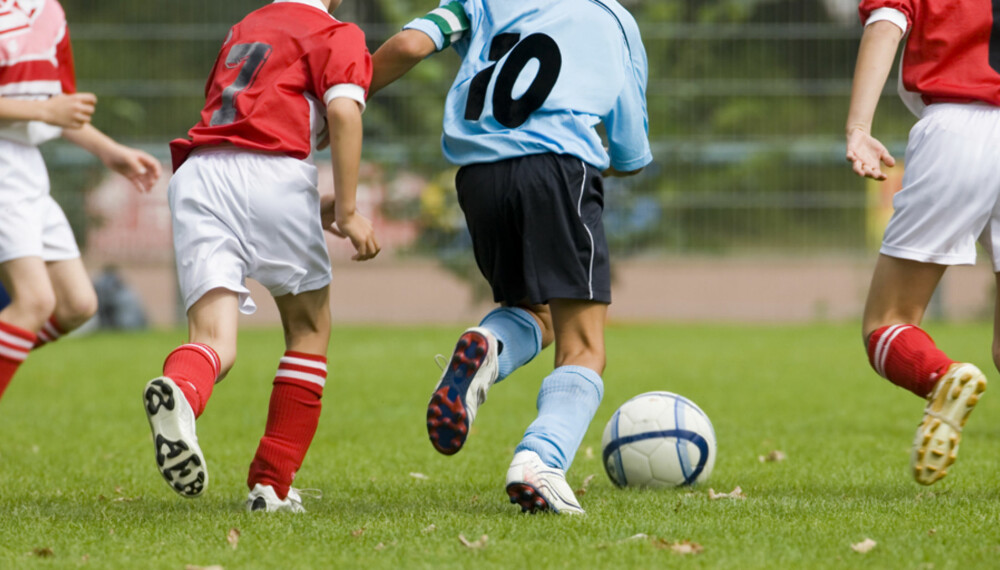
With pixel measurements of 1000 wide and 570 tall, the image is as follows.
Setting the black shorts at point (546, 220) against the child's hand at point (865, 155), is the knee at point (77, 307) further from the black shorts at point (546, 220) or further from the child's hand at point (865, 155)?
the child's hand at point (865, 155)

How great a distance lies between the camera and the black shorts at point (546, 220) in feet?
12.0

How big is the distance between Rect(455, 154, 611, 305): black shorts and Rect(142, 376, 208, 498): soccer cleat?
104 centimetres

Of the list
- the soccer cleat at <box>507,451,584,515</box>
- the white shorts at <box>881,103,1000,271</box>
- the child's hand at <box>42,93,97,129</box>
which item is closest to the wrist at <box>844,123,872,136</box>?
the white shorts at <box>881,103,1000,271</box>

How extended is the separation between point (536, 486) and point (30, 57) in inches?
91.6

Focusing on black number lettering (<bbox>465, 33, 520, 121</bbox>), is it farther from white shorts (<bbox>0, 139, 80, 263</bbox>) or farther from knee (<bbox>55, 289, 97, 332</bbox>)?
knee (<bbox>55, 289, 97, 332</bbox>)

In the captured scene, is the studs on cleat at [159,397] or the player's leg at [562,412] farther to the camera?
the player's leg at [562,412]

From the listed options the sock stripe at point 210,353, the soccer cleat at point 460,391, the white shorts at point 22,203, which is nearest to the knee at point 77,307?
the white shorts at point 22,203

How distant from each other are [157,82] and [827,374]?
38.8 ft

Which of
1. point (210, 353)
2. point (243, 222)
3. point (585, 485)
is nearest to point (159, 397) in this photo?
point (210, 353)

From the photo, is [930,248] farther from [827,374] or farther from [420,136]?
[420,136]

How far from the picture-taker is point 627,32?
3.98m

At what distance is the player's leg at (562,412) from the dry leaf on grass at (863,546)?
2.65 ft

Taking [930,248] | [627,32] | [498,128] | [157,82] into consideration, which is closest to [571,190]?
[498,128]

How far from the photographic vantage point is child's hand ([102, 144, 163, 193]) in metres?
4.57
